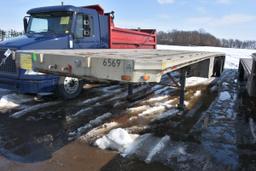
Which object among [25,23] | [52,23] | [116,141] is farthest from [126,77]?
[25,23]

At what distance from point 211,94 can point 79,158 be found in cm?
543

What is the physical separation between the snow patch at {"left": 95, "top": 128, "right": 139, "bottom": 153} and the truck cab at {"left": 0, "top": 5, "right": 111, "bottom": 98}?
8.67ft

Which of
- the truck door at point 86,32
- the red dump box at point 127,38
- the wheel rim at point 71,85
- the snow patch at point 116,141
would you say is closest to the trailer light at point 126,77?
the snow patch at point 116,141

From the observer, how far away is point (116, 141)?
4059 millimetres

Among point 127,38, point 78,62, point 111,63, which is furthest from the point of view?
point 127,38

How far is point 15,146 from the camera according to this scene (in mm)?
4039

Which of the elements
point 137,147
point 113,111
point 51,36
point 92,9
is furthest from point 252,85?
point 51,36

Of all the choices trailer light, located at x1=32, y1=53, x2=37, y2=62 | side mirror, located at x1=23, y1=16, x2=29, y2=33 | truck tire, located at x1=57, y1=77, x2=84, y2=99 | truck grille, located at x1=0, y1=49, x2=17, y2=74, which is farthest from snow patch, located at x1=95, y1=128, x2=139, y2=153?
side mirror, located at x1=23, y1=16, x2=29, y2=33

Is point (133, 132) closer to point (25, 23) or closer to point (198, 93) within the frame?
point (198, 93)

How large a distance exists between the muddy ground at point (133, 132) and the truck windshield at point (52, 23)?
1.89 m

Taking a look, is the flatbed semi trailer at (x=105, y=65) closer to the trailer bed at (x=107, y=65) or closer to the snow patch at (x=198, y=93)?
the trailer bed at (x=107, y=65)

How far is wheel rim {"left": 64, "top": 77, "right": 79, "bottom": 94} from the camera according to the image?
22.2ft

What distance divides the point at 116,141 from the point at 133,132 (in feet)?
2.05

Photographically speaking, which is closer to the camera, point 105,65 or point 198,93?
point 105,65
